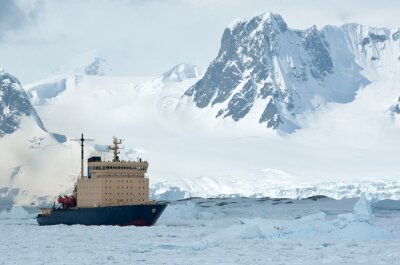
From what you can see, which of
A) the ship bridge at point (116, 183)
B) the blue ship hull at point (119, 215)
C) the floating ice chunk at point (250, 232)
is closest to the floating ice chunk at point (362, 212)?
the floating ice chunk at point (250, 232)

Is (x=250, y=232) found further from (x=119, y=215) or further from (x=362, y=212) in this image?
(x=119, y=215)

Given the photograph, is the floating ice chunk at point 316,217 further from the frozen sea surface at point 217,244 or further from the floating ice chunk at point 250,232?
the floating ice chunk at point 250,232

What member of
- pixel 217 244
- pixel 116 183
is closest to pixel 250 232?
pixel 217 244

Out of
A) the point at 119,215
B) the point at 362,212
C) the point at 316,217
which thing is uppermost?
the point at 119,215

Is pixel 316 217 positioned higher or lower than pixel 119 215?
lower

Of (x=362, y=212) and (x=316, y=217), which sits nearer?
(x=362, y=212)

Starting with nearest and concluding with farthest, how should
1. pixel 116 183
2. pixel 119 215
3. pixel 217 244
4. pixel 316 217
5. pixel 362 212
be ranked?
pixel 217 244 < pixel 362 212 < pixel 316 217 < pixel 119 215 < pixel 116 183

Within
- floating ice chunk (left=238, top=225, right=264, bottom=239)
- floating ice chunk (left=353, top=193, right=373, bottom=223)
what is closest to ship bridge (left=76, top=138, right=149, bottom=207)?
floating ice chunk (left=353, top=193, right=373, bottom=223)

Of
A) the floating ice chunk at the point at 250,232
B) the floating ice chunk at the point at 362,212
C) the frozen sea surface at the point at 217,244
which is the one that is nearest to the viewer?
the frozen sea surface at the point at 217,244

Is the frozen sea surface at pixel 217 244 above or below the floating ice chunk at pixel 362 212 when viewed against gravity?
below

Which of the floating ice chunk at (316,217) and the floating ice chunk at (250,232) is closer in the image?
the floating ice chunk at (250,232)

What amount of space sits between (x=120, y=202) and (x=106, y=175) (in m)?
2.56

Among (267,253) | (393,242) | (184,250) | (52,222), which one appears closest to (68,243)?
(184,250)

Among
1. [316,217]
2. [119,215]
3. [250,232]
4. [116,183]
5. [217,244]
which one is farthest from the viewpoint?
[116,183]
